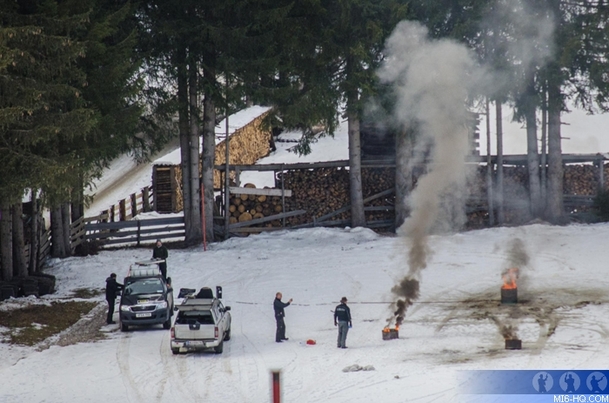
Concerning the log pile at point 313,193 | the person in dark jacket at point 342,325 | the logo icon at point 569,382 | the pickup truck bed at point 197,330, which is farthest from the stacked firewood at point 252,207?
the logo icon at point 569,382

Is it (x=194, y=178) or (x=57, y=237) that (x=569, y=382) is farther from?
(x=57, y=237)

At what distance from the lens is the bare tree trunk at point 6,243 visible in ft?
97.9

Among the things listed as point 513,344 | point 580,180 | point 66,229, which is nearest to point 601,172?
point 580,180

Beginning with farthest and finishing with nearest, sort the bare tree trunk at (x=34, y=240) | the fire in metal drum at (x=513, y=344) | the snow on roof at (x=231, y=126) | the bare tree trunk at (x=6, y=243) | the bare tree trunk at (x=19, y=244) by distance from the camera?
the snow on roof at (x=231, y=126), the bare tree trunk at (x=34, y=240), the bare tree trunk at (x=19, y=244), the bare tree trunk at (x=6, y=243), the fire in metal drum at (x=513, y=344)

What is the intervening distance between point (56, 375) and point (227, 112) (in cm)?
1811

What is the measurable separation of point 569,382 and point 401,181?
22.1 metres

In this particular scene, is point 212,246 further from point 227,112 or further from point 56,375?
point 56,375

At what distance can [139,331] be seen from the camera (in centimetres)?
2527

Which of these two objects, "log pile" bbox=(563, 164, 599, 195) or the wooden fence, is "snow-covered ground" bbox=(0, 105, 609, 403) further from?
"log pile" bbox=(563, 164, 599, 195)

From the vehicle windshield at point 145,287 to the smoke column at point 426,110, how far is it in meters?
6.86

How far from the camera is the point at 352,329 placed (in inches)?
953

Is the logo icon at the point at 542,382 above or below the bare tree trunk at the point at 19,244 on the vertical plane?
below

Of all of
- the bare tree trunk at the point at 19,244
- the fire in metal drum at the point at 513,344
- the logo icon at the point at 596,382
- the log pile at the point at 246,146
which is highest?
the log pile at the point at 246,146

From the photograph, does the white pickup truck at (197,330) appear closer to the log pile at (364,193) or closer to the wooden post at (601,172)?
the log pile at (364,193)
